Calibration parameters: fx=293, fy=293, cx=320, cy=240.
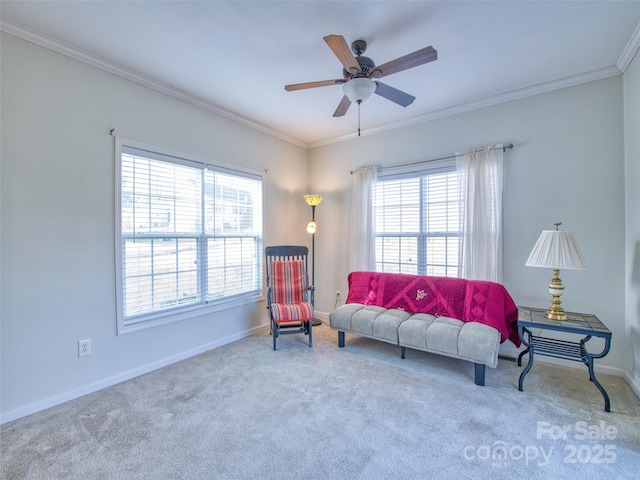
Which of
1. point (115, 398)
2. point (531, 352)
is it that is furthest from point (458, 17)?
point (115, 398)

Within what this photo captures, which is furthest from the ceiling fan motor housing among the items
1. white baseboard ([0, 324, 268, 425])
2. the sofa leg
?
white baseboard ([0, 324, 268, 425])

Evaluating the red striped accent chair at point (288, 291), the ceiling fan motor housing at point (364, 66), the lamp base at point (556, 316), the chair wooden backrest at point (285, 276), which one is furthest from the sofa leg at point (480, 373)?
the ceiling fan motor housing at point (364, 66)

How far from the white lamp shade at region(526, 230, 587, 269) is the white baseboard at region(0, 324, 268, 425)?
3272mm

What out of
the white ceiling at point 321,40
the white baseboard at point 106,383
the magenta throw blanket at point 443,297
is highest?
the white ceiling at point 321,40

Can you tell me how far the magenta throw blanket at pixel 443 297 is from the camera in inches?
111

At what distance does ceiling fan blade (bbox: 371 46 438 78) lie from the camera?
5.92 feet

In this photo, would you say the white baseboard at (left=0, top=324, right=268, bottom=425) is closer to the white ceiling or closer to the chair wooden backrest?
the chair wooden backrest

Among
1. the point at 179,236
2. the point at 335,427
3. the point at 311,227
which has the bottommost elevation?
the point at 335,427

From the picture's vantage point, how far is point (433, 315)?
3.15m

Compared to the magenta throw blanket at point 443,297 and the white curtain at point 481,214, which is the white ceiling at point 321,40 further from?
the magenta throw blanket at point 443,297

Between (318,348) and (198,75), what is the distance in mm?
3062

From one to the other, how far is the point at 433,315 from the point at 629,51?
9.03ft

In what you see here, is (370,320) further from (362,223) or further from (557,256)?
(557,256)

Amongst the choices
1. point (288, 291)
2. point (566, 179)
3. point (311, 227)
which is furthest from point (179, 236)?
point (566, 179)
